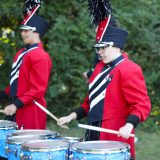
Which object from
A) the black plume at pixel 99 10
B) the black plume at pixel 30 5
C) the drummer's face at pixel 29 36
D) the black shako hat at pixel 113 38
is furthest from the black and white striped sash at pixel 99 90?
the black plume at pixel 30 5

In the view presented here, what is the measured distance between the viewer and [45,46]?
10484 millimetres

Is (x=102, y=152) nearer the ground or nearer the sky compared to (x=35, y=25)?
nearer the ground

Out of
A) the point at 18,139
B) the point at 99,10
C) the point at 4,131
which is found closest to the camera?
the point at 18,139

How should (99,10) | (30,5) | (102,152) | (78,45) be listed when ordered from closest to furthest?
(102,152) < (99,10) < (30,5) < (78,45)

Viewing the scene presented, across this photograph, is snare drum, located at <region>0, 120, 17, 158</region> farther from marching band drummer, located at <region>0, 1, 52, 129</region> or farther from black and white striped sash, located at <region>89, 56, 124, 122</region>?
black and white striped sash, located at <region>89, 56, 124, 122</region>

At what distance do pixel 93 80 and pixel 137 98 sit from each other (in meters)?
0.52

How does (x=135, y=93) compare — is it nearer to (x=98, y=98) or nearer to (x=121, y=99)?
(x=121, y=99)

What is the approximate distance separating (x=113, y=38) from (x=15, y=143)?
3.94ft

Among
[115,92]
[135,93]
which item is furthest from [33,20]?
[135,93]

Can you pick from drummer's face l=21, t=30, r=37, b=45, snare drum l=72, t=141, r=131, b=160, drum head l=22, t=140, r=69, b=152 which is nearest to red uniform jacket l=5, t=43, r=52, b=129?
drummer's face l=21, t=30, r=37, b=45

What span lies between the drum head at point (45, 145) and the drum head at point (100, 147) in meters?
0.13

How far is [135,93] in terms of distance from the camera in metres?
4.89

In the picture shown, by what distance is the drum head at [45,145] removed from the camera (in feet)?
15.6

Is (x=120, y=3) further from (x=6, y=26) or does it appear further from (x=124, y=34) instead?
(x=124, y=34)
